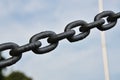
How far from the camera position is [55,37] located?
2703mm

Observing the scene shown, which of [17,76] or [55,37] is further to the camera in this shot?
[17,76]

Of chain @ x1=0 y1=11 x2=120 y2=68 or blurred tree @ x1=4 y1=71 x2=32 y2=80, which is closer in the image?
chain @ x1=0 y1=11 x2=120 y2=68

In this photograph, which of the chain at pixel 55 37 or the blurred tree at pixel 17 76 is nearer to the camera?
the chain at pixel 55 37

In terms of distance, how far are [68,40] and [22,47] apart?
322 mm

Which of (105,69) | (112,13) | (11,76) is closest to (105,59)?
(105,69)

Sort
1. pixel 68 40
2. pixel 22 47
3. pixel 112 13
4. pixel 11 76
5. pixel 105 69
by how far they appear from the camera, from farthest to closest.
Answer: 1. pixel 11 76
2. pixel 105 69
3. pixel 112 13
4. pixel 68 40
5. pixel 22 47

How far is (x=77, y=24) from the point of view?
285 cm

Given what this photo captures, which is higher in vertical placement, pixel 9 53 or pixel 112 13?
pixel 112 13

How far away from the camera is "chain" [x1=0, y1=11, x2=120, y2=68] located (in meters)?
2.57

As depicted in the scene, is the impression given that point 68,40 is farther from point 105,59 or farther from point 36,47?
point 105,59

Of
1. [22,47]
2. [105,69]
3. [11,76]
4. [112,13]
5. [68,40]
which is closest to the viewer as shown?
[22,47]

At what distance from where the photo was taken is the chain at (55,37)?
8.45 ft

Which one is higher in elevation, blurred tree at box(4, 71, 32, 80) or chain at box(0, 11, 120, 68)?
blurred tree at box(4, 71, 32, 80)

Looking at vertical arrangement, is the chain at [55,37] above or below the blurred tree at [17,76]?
below
